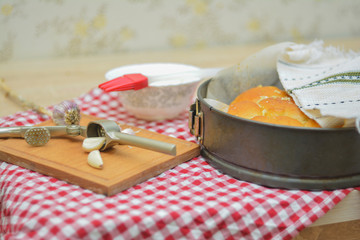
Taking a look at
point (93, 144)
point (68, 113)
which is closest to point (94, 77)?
point (68, 113)

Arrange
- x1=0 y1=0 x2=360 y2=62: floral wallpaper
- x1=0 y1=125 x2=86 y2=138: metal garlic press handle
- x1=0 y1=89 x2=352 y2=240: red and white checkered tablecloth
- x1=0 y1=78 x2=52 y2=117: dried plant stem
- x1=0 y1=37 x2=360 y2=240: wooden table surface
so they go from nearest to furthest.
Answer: x1=0 y1=89 x2=352 y2=240: red and white checkered tablecloth
x1=0 y1=37 x2=360 y2=240: wooden table surface
x1=0 y1=125 x2=86 y2=138: metal garlic press handle
x1=0 y1=78 x2=52 y2=117: dried plant stem
x1=0 y1=0 x2=360 y2=62: floral wallpaper

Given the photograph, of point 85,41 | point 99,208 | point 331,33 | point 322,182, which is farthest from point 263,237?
point 331,33

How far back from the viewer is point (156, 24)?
1.86m

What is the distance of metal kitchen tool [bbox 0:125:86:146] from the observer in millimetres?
712

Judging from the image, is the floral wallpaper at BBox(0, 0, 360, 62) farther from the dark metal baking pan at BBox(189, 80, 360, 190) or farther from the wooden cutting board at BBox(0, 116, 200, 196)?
the dark metal baking pan at BBox(189, 80, 360, 190)

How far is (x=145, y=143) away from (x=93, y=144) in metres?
0.12

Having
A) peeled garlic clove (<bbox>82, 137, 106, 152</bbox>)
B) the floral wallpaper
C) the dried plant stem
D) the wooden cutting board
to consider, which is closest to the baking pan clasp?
the wooden cutting board

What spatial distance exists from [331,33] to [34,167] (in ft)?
6.45

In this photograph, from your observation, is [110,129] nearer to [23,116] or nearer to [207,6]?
[23,116]

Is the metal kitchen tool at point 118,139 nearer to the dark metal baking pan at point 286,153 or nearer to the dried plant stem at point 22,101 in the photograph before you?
the dark metal baking pan at point 286,153

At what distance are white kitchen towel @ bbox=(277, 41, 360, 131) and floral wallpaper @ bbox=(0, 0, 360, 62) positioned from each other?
1.09 meters

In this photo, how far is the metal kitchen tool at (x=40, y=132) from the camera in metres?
0.71

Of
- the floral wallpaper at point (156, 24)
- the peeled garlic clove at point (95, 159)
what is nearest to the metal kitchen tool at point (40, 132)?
the peeled garlic clove at point (95, 159)

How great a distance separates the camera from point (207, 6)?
1.94 meters
